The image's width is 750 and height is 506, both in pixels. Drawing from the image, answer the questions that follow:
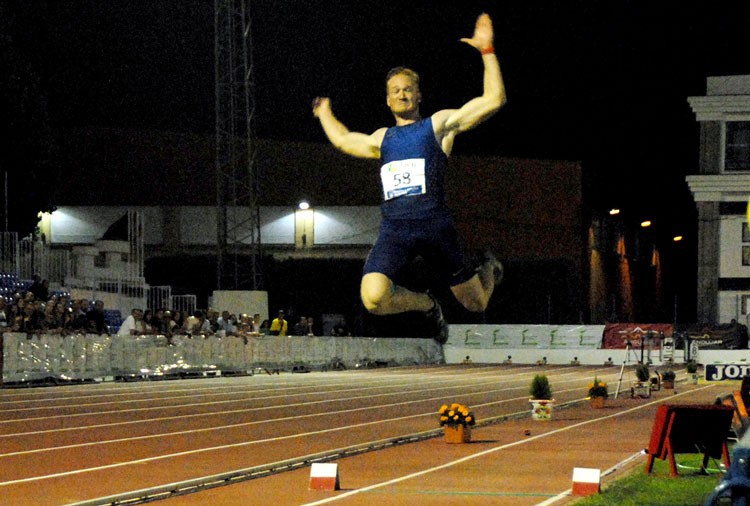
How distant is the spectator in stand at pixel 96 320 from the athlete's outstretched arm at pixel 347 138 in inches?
910

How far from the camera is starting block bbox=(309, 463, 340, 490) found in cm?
1270

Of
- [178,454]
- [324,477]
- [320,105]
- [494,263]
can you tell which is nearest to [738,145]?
[178,454]

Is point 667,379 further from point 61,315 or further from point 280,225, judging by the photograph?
point 280,225

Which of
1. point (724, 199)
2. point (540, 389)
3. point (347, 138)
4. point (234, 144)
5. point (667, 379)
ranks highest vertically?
point (234, 144)

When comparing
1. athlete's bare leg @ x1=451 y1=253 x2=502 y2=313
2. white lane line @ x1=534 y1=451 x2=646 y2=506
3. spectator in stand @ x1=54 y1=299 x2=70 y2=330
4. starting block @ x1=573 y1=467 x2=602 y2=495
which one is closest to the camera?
athlete's bare leg @ x1=451 y1=253 x2=502 y2=313

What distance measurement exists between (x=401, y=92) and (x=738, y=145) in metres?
48.9

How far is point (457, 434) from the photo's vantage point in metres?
18.0

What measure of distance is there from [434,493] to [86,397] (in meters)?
13.8

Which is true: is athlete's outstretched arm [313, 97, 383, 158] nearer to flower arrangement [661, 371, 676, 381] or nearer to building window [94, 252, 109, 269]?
flower arrangement [661, 371, 676, 381]

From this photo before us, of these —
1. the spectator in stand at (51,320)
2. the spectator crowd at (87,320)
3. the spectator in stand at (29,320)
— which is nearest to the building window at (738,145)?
the spectator crowd at (87,320)

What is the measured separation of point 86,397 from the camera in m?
25.4

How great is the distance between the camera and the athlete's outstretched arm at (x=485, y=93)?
23.1 feet

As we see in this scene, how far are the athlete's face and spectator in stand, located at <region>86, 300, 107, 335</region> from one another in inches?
925

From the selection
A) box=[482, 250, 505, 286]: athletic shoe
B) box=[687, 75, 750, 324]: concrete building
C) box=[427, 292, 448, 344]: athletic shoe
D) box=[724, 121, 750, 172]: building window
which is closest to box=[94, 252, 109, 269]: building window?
box=[687, 75, 750, 324]: concrete building
